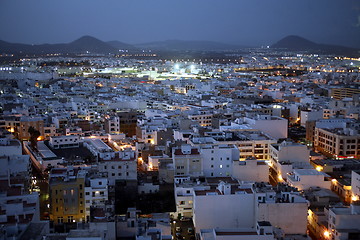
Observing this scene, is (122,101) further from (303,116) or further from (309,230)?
(309,230)

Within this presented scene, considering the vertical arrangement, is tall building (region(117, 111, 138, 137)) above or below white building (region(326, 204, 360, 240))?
above

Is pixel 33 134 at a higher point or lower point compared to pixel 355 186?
higher

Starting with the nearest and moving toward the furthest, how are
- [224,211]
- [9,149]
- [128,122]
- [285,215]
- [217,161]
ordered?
[285,215], [224,211], [217,161], [9,149], [128,122]

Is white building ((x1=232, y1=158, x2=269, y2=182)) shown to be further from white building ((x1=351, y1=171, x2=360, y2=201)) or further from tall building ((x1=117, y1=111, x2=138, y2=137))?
tall building ((x1=117, y1=111, x2=138, y2=137))

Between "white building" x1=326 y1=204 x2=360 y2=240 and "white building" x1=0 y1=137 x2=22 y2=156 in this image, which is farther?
"white building" x1=0 y1=137 x2=22 y2=156

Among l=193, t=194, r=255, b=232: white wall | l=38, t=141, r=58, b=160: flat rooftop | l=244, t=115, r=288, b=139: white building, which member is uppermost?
l=244, t=115, r=288, b=139: white building

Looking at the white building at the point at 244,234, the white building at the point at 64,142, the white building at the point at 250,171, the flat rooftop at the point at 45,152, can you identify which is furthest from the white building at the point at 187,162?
the white building at the point at 64,142

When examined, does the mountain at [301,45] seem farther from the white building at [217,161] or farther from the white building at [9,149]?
the white building at [9,149]

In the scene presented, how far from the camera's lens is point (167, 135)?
9.29 meters

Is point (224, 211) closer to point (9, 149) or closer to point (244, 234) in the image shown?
point (244, 234)

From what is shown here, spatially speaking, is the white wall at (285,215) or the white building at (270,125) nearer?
the white wall at (285,215)

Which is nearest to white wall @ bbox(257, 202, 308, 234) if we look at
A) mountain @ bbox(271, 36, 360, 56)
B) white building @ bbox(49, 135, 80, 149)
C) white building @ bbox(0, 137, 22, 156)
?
white building @ bbox(0, 137, 22, 156)

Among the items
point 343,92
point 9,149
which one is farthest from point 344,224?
point 343,92

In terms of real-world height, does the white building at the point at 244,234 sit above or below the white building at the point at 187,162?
below
